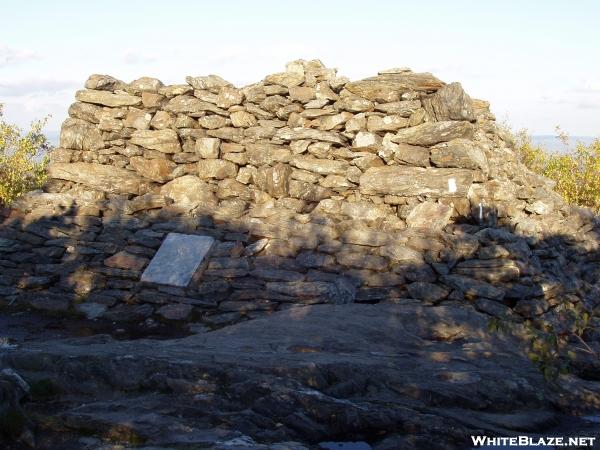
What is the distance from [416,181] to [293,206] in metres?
1.75

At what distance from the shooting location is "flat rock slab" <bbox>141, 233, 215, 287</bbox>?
8945 mm

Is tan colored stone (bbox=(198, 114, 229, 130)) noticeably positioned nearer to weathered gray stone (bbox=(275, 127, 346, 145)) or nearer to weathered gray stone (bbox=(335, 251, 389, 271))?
weathered gray stone (bbox=(275, 127, 346, 145))

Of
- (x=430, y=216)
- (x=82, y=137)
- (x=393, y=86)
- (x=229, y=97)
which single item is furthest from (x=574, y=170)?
(x=82, y=137)

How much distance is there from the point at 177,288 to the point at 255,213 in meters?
1.70

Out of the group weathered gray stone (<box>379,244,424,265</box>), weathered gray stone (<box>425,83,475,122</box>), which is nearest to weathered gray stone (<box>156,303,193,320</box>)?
weathered gray stone (<box>379,244,424,265</box>)

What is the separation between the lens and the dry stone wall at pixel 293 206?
28.0 ft

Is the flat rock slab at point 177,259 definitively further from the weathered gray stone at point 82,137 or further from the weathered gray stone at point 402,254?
the weathered gray stone at point 82,137

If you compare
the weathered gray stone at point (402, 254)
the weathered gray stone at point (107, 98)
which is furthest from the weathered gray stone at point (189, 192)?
the weathered gray stone at point (402, 254)

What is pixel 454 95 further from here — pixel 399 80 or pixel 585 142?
pixel 585 142

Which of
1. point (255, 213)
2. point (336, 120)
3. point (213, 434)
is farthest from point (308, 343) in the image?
point (336, 120)

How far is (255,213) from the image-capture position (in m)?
9.95

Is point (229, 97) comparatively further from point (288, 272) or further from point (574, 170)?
point (574, 170)

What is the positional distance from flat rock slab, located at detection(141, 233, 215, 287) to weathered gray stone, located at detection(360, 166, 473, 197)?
229 cm

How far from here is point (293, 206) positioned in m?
10.0
